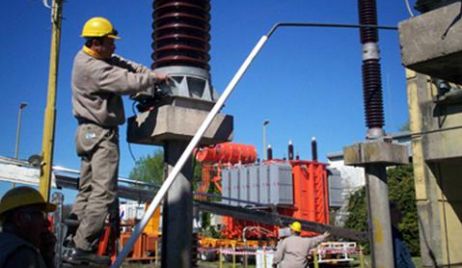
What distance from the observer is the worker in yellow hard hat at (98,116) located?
15.2 ft

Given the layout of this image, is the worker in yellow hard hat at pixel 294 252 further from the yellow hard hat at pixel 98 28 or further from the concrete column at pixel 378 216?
the yellow hard hat at pixel 98 28

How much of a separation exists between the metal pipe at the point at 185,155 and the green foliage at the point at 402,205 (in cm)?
2209

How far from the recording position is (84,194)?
491 centimetres

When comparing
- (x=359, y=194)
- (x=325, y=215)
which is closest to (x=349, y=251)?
(x=325, y=215)

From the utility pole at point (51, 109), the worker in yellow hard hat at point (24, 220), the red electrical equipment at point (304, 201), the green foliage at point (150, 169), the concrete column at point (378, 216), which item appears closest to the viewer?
the worker in yellow hard hat at point (24, 220)

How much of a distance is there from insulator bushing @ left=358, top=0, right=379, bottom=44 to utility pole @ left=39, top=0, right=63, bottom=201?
6.09m

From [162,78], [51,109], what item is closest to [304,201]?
[51,109]

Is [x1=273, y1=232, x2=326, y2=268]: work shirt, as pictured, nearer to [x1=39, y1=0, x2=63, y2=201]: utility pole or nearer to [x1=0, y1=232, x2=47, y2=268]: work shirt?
[x1=39, y1=0, x2=63, y2=201]: utility pole

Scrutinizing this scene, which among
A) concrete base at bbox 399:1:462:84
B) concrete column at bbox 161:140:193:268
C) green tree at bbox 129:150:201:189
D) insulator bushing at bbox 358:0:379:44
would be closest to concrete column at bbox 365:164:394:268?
insulator bushing at bbox 358:0:379:44

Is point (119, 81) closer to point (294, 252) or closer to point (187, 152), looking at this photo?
point (187, 152)

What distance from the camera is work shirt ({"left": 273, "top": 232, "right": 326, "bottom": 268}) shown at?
37.1ft

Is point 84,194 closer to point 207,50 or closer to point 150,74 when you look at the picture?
point 150,74

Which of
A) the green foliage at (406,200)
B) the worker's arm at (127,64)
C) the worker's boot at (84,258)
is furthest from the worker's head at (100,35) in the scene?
the green foliage at (406,200)

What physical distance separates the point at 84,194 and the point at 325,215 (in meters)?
19.5
